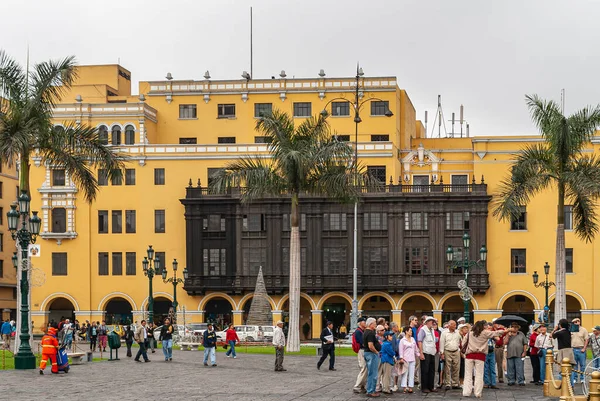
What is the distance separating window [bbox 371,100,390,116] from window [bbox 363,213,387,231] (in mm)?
7748

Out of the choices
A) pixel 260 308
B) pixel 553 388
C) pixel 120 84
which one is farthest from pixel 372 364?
pixel 120 84

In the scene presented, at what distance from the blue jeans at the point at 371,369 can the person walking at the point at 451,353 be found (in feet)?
6.58

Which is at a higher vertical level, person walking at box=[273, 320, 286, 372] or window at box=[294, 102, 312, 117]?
window at box=[294, 102, 312, 117]

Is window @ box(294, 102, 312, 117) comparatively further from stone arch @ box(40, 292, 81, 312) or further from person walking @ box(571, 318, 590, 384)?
person walking @ box(571, 318, 590, 384)

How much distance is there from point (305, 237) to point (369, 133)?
28.9 feet

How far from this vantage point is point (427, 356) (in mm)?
25844

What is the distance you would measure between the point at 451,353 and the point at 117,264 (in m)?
51.3

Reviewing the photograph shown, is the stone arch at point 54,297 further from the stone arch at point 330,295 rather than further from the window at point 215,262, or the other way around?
the stone arch at point 330,295

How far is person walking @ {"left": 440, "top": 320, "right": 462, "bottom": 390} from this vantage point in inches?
1025

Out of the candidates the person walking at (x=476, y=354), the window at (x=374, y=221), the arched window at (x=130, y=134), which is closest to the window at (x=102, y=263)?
the arched window at (x=130, y=134)

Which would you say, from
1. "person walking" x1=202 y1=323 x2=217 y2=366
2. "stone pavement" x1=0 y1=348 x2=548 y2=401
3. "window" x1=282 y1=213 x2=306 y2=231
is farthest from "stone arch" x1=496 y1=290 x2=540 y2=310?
"person walking" x1=202 y1=323 x2=217 y2=366

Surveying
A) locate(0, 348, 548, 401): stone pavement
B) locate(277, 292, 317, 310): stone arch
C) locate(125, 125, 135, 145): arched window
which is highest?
locate(125, 125, 135, 145): arched window

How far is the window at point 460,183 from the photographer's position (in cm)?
7275

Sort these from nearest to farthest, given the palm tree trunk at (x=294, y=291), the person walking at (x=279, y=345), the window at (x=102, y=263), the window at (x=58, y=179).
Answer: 1. the person walking at (x=279, y=345)
2. the palm tree trunk at (x=294, y=291)
3. the window at (x=102, y=263)
4. the window at (x=58, y=179)
